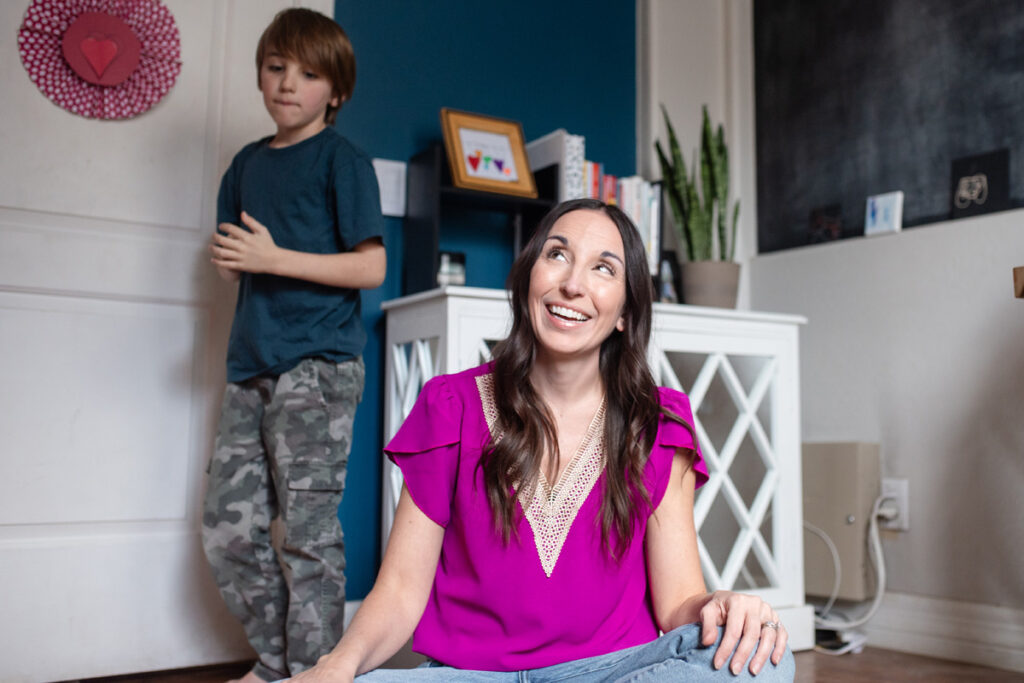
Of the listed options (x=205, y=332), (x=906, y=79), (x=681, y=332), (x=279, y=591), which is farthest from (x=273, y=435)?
(x=906, y=79)

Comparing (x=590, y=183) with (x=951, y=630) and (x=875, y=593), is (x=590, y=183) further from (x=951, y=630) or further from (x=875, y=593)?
(x=951, y=630)

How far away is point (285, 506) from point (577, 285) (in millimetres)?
863

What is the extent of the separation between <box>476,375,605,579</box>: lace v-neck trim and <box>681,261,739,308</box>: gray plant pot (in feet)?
4.69

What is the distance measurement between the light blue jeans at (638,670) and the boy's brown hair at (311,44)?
1190 millimetres

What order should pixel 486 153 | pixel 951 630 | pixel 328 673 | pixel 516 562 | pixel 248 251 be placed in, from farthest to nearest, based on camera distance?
1. pixel 486 153
2. pixel 951 630
3. pixel 248 251
4. pixel 516 562
5. pixel 328 673

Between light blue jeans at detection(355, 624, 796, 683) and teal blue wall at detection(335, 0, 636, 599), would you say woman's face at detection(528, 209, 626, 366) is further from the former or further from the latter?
teal blue wall at detection(335, 0, 636, 599)

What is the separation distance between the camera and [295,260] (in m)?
1.69

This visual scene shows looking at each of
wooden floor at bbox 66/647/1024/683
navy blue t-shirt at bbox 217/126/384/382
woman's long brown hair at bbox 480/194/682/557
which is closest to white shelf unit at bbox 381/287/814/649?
wooden floor at bbox 66/647/1024/683

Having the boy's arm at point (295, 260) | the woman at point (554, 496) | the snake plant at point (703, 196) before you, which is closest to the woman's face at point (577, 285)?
the woman at point (554, 496)

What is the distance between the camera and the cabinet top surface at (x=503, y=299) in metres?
1.95

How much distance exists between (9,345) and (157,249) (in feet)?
1.23

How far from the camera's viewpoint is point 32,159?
1.98 m

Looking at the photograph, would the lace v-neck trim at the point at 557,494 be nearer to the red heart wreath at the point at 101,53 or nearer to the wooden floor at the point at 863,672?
the wooden floor at the point at 863,672

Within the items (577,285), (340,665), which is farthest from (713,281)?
(340,665)
